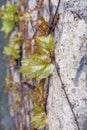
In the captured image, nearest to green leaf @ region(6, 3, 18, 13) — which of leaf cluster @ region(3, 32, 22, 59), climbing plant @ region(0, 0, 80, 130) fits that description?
climbing plant @ region(0, 0, 80, 130)

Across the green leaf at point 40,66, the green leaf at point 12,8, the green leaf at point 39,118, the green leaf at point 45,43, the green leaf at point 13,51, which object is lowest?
the green leaf at point 39,118

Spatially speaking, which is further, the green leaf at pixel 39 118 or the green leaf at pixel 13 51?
the green leaf at pixel 13 51

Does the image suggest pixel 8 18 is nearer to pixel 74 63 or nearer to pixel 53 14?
pixel 53 14

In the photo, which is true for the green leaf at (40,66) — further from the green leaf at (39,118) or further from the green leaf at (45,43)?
the green leaf at (39,118)

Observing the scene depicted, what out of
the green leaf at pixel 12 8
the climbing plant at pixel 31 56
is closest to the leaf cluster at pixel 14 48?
the climbing plant at pixel 31 56

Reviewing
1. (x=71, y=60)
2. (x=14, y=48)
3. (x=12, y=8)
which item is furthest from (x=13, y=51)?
(x=71, y=60)

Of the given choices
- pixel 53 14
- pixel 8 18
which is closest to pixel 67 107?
pixel 53 14

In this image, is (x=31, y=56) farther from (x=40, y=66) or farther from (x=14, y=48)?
(x=14, y=48)
